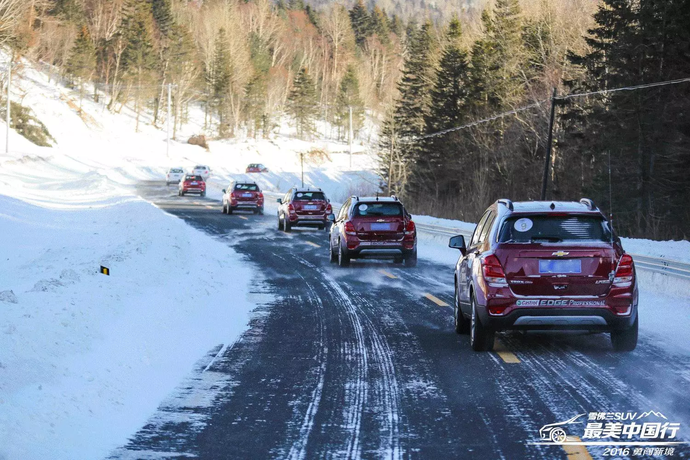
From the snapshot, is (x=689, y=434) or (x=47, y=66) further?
(x=47, y=66)

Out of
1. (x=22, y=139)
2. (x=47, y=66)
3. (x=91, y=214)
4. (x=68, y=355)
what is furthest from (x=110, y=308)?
(x=47, y=66)

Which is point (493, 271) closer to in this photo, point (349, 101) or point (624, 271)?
point (624, 271)

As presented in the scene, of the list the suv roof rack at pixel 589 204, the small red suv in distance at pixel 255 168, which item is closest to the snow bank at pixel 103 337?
the suv roof rack at pixel 589 204

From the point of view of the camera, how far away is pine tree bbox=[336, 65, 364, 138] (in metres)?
136

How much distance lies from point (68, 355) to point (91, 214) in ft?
89.4

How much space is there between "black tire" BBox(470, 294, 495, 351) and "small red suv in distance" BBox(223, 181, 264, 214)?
30.1m

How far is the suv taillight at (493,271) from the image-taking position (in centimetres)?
861

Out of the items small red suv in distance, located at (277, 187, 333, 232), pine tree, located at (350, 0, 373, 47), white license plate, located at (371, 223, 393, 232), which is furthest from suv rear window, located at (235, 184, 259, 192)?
pine tree, located at (350, 0, 373, 47)

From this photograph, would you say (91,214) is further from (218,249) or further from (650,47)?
(650,47)

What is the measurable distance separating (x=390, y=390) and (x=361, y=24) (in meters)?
170

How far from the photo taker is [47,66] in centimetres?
11912

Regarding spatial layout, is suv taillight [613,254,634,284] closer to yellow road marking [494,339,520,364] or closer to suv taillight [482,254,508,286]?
suv taillight [482,254,508,286]

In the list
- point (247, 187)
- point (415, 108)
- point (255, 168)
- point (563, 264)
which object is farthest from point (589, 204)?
point (255, 168)

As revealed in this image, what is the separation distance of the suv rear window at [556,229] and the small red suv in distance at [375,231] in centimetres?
997
